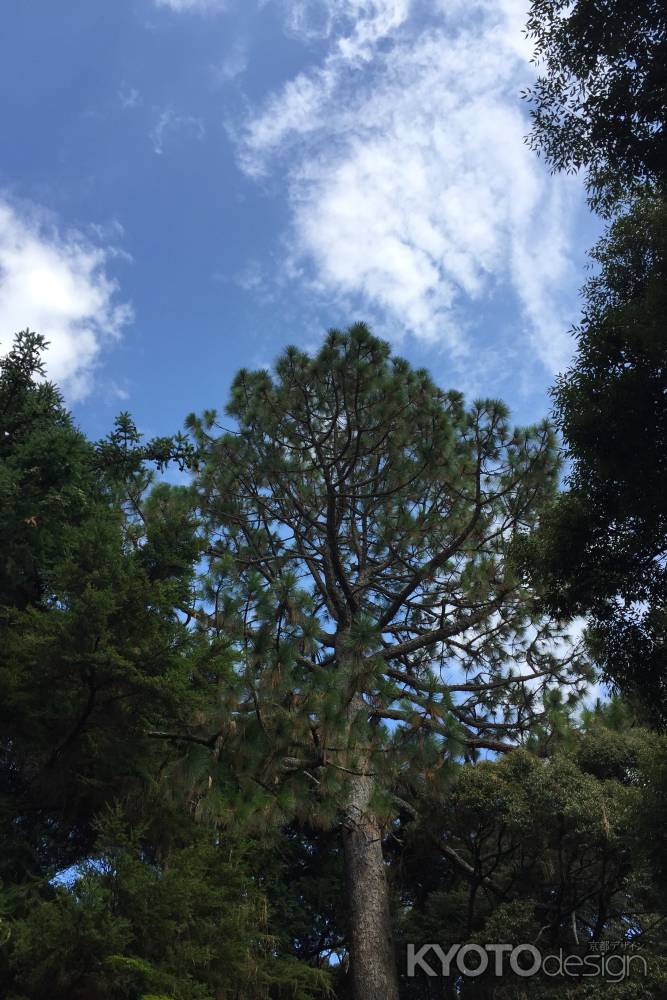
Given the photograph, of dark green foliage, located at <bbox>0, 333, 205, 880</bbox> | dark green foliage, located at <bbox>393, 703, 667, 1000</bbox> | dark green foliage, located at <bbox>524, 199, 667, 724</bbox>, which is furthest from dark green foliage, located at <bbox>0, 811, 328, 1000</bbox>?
dark green foliage, located at <bbox>524, 199, 667, 724</bbox>

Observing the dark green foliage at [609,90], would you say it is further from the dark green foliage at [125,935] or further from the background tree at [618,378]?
the dark green foliage at [125,935]

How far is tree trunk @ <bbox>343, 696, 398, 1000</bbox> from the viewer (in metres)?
8.98

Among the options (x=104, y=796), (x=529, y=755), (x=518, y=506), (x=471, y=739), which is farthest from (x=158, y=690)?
(x=518, y=506)

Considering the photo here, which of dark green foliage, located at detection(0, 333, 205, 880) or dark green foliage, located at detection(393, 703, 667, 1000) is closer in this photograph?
dark green foliage, located at detection(0, 333, 205, 880)

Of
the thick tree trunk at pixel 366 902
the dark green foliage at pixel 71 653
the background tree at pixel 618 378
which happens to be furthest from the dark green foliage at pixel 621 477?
the dark green foliage at pixel 71 653

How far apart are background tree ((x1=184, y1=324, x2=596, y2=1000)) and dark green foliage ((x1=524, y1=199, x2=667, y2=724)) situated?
2118mm

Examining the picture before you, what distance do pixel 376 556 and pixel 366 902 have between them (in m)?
5.72

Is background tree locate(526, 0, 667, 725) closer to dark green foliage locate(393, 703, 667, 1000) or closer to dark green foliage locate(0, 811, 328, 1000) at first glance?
dark green foliage locate(393, 703, 667, 1000)

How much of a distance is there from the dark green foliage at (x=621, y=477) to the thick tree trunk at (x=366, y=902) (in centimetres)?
302

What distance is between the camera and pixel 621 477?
7.07m

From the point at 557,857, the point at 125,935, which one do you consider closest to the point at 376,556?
the point at 557,857

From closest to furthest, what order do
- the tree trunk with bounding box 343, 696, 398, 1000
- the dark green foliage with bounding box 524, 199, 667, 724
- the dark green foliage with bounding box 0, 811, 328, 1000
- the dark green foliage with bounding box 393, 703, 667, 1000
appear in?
the dark green foliage with bounding box 0, 811, 328, 1000
the dark green foliage with bounding box 524, 199, 667, 724
the dark green foliage with bounding box 393, 703, 667, 1000
the tree trunk with bounding box 343, 696, 398, 1000

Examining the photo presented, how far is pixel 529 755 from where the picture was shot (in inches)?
→ 390

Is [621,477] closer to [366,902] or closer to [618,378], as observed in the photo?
[618,378]
